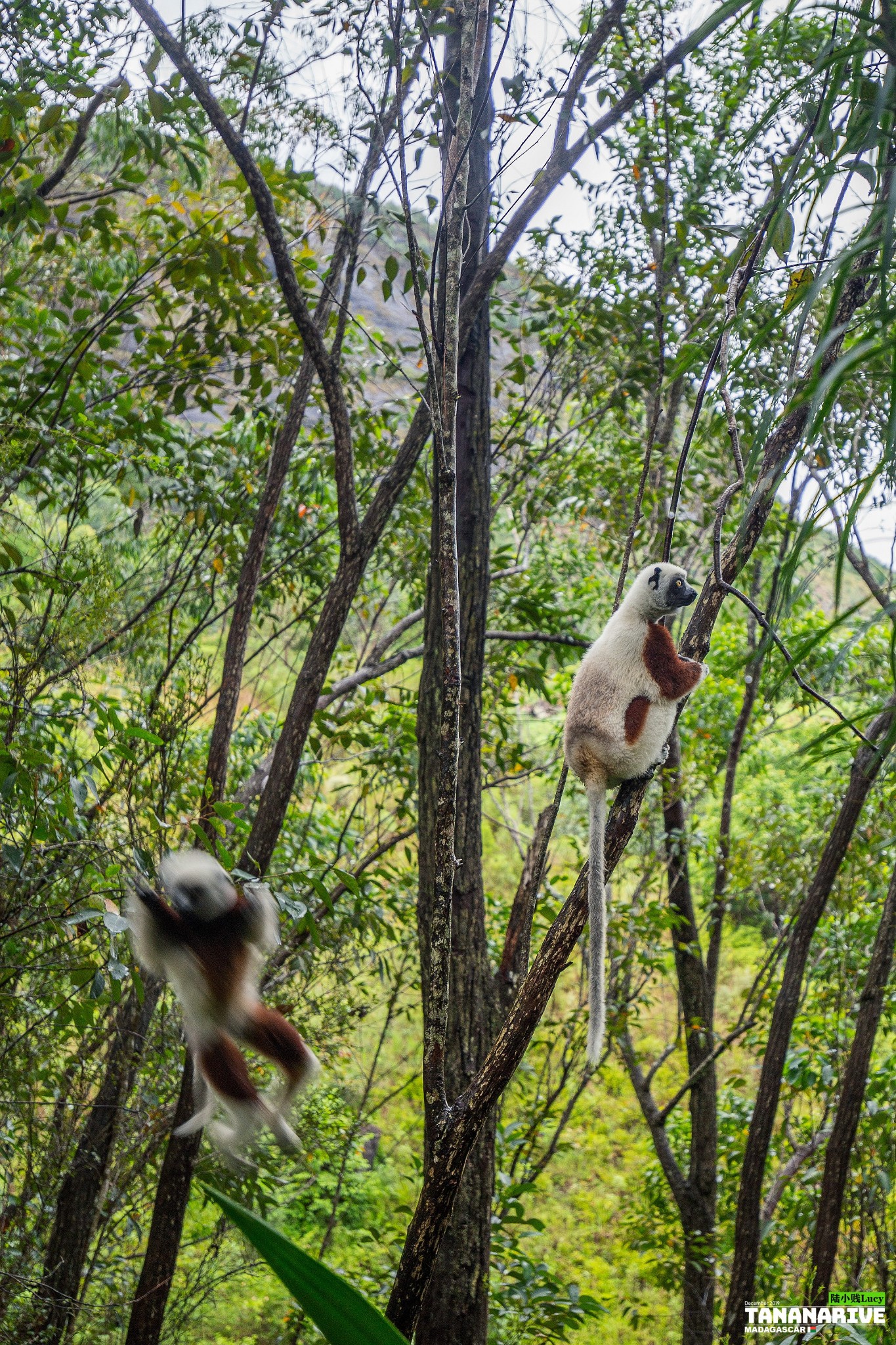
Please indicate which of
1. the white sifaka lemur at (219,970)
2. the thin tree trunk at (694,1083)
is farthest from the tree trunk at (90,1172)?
the thin tree trunk at (694,1083)

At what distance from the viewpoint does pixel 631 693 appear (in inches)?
95.3

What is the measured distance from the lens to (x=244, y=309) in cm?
339

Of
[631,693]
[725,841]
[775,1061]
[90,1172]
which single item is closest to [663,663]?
[631,693]

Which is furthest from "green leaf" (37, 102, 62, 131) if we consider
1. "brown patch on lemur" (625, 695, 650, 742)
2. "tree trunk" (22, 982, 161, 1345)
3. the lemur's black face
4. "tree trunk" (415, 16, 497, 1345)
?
"tree trunk" (22, 982, 161, 1345)

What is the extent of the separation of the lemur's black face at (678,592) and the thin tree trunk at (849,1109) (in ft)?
4.62

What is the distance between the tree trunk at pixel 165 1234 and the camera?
2803mm

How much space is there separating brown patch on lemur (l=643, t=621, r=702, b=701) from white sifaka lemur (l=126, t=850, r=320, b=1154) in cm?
115

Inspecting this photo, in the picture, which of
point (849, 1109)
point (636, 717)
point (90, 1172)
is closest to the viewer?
point (636, 717)

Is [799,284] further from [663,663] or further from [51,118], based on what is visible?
[51,118]

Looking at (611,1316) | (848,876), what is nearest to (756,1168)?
(848,876)

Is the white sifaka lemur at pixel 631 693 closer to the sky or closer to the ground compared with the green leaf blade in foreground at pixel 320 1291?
closer to the sky

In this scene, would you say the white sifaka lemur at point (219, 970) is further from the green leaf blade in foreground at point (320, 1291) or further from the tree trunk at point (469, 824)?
the green leaf blade in foreground at point (320, 1291)

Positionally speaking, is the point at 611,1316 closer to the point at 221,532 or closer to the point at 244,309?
the point at 221,532

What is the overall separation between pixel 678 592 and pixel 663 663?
20 centimetres
